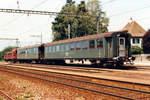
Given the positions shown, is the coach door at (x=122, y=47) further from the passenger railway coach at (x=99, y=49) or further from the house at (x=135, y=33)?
the house at (x=135, y=33)

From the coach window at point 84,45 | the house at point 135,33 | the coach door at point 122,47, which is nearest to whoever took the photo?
the coach door at point 122,47

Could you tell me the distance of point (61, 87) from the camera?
1050 cm

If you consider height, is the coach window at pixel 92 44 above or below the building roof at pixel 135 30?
below

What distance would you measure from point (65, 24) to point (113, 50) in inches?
1598

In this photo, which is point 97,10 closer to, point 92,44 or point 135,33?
point 135,33

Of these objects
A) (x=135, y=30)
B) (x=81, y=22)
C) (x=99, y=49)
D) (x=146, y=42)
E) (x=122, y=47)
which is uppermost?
(x=81, y=22)

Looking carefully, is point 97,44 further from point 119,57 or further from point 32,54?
point 32,54

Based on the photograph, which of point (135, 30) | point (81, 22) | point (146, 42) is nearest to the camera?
point (146, 42)

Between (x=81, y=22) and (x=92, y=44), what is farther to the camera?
(x=81, y=22)

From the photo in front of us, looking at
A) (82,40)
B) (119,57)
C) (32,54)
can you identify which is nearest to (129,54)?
(119,57)

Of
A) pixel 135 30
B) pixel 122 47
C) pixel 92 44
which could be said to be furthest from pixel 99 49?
pixel 135 30

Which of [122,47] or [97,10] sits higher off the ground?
[97,10]

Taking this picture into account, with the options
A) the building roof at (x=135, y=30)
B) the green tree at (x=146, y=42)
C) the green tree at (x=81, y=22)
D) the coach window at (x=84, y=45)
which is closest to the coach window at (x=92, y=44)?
the coach window at (x=84, y=45)

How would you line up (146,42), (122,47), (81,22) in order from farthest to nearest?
(81,22)
(146,42)
(122,47)
